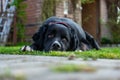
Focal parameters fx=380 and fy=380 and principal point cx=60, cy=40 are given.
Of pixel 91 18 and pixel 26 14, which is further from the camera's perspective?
pixel 91 18

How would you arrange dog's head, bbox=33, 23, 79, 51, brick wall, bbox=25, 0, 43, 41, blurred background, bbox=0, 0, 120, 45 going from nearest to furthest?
dog's head, bbox=33, 23, 79, 51, blurred background, bbox=0, 0, 120, 45, brick wall, bbox=25, 0, 43, 41

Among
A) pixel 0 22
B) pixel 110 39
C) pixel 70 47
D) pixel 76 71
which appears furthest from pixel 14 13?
pixel 76 71

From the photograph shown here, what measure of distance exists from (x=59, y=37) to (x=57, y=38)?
71mm

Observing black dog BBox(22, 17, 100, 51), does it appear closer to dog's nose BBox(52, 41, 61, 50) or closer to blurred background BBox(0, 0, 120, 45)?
dog's nose BBox(52, 41, 61, 50)

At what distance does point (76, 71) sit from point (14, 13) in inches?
474

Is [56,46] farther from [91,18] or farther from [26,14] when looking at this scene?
[91,18]

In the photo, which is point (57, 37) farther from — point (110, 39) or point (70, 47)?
point (110, 39)

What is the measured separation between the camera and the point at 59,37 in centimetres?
576

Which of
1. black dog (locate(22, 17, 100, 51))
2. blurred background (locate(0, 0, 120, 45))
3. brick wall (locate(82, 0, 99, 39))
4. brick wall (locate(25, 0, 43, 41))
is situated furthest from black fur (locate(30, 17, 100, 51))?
brick wall (locate(82, 0, 99, 39))

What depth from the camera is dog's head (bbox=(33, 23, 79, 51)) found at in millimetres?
5570

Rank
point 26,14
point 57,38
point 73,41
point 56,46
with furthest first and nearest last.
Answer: point 26,14 < point 73,41 < point 57,38 < point 56,46

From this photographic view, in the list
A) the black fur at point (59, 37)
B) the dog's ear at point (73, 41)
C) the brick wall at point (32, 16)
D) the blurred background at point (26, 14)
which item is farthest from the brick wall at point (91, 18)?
the dog's ear at point (73, 41)

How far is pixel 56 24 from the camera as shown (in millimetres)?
6020

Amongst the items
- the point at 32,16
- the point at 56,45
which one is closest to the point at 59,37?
the point at 56,45
